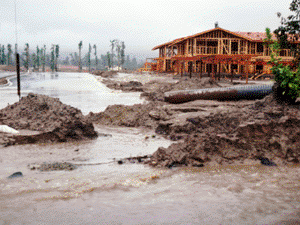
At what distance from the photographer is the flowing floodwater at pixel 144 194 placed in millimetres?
3398

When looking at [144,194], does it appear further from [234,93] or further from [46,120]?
[234,93]

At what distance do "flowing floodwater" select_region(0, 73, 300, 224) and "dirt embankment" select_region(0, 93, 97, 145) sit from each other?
4.32 feet

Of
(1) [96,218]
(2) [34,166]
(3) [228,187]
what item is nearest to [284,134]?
(3) [228,187]

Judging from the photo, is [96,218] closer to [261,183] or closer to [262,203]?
[262,203]

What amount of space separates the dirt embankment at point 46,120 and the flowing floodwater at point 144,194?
132 cm

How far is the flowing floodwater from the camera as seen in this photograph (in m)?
3.40

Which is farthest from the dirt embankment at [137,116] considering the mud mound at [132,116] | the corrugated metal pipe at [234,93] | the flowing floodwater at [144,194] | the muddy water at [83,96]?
the flowing floodwater at [144,194]

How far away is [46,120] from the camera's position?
294 inches

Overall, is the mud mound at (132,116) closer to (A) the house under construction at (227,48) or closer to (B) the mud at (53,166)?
(B) the mud at (53,166)

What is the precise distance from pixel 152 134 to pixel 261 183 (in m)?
4.13

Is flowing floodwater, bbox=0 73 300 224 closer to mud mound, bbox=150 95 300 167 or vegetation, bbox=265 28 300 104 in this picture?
mud mound, bbox=150 95 300 167

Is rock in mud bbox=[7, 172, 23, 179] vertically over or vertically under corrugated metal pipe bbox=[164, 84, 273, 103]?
under

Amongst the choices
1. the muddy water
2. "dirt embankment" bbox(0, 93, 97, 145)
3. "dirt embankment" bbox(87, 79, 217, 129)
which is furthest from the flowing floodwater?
the muddy water

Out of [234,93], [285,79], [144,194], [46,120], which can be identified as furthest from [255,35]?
[144,194]
